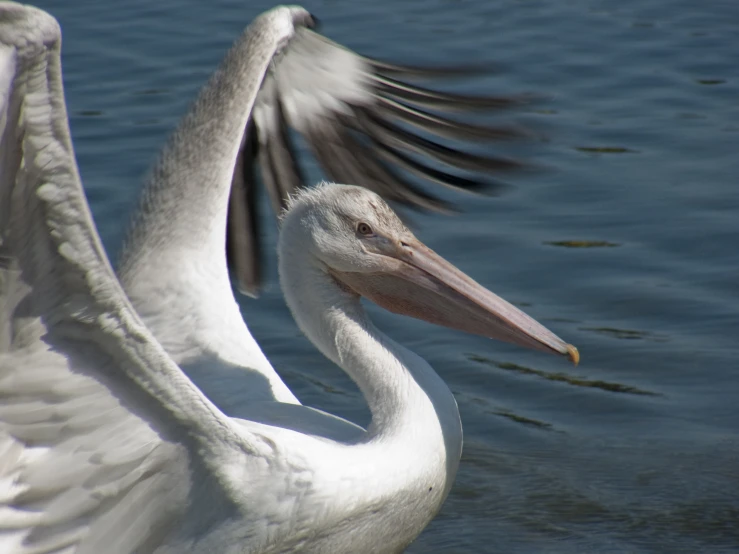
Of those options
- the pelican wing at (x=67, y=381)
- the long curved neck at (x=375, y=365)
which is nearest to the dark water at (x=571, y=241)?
the long curved neck at (x=375, y=365)

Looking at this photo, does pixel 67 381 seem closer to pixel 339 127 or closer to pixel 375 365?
pixel 375 365

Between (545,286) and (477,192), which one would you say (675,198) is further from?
(477,192)

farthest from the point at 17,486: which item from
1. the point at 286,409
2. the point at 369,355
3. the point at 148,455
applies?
the point at 369,355

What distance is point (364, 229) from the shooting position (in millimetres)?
4766

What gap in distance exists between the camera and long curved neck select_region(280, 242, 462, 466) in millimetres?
4480

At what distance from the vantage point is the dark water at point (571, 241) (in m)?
5.84

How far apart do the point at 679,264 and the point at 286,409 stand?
3493 millimetres

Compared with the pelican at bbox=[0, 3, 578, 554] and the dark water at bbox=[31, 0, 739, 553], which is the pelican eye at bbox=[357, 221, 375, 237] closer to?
the pelican at bbox=[0, 3, 578, 554]

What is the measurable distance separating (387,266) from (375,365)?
0.39 meters

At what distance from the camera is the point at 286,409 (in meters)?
4.66

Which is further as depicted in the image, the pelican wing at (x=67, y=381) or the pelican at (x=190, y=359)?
the pelican at (x=190, y=359)

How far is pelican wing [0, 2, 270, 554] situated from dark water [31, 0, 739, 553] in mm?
1732

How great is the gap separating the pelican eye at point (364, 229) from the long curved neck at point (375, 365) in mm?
202

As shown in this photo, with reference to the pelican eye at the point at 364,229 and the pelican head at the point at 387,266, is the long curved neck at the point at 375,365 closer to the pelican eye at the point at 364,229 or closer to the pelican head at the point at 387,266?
the pelican head at the point at 387,266
